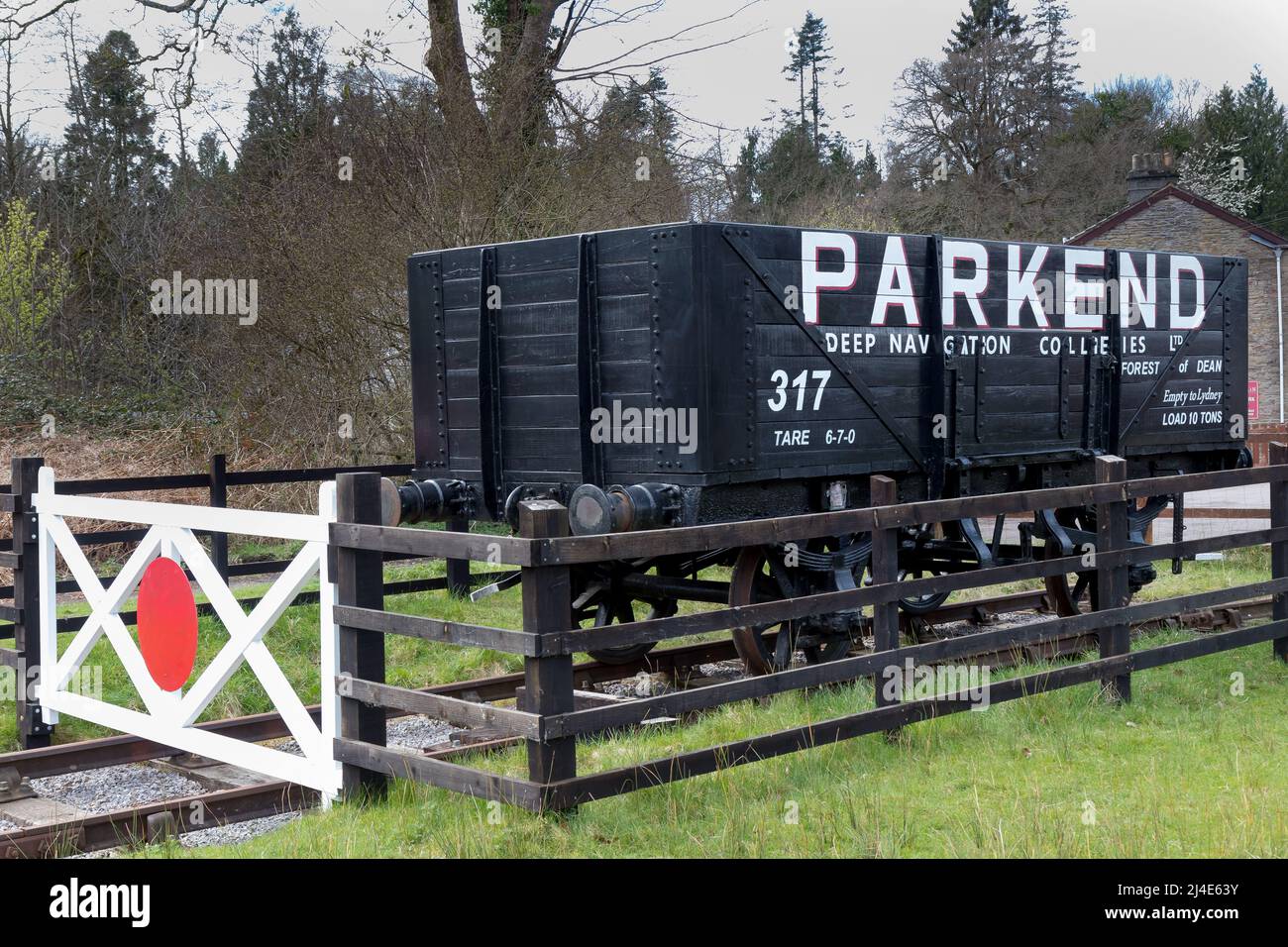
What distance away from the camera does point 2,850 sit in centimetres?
531

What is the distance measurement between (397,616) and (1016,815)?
8.40ft

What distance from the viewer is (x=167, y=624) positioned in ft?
21.2

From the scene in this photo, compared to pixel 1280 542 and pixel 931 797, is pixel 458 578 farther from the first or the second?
pixel 931 797

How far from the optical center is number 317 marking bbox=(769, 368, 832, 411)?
798 cm

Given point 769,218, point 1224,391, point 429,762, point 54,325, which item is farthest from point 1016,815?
point 769,218

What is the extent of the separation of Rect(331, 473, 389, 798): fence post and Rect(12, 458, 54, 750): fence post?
3293 mm

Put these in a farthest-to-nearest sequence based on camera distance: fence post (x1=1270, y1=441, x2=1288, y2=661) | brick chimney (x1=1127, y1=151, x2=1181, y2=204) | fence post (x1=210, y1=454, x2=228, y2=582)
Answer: brick chimney (x1=1127, y1=151, x2=1181, y2=204), fence post (x1=210, y1=454, x2=228, y2=582), fence post (x1=1270, y1=441, x2=1288, y2=661)

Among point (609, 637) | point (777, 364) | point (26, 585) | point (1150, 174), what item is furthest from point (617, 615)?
point (1150, 174)

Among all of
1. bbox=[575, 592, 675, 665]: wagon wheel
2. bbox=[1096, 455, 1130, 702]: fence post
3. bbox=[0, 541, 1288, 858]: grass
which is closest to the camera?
bbox=[0, 541, 1288, 858]: grass

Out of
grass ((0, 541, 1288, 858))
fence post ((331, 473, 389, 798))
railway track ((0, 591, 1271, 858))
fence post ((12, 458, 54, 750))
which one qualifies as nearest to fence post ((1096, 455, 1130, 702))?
grass ((0, 541, 1288, 858))

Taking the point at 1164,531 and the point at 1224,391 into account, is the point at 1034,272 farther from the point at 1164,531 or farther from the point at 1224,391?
the point at 1164,531

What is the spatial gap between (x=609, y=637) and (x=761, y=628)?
397 cm

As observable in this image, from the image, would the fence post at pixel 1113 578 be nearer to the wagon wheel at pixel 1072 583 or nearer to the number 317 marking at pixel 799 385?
the number 317 marking at pixel 799 385

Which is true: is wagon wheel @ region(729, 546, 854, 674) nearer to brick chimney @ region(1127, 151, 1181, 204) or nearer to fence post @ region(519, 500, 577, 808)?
fence post @ region(519, 500, 577, 808)
